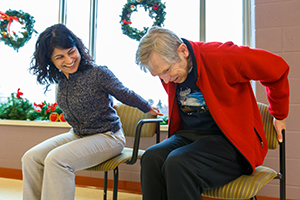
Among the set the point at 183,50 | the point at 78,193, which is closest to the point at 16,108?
the point at 78,193

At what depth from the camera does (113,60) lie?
8.10ft

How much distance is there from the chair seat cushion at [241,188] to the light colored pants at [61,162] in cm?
64

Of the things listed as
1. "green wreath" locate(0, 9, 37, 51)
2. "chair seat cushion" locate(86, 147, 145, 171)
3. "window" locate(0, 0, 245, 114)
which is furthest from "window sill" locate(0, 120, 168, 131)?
"chair seat cushion" locate(86, 147, 145, 171)

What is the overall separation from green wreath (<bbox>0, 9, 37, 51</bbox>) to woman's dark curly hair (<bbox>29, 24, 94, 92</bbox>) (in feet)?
4.21

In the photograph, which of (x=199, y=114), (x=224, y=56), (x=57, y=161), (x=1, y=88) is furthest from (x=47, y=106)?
(x=224, y=56)

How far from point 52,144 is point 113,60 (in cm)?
129

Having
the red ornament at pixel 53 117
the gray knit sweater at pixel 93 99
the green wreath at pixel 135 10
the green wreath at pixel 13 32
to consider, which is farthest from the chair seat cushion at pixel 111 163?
the green wreath at pixel 13 32

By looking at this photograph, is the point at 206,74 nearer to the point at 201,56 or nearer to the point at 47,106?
the point at 201,56

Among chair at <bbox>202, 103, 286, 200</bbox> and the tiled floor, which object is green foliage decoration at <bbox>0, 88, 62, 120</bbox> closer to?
the tiled floor

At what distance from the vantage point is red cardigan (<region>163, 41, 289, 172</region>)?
3.33 ft

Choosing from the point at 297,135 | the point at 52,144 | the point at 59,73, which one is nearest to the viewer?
the point at 52,144

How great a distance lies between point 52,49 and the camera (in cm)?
140

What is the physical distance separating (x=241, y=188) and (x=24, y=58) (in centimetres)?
275

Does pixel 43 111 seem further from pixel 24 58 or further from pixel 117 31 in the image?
pixel 117 31
